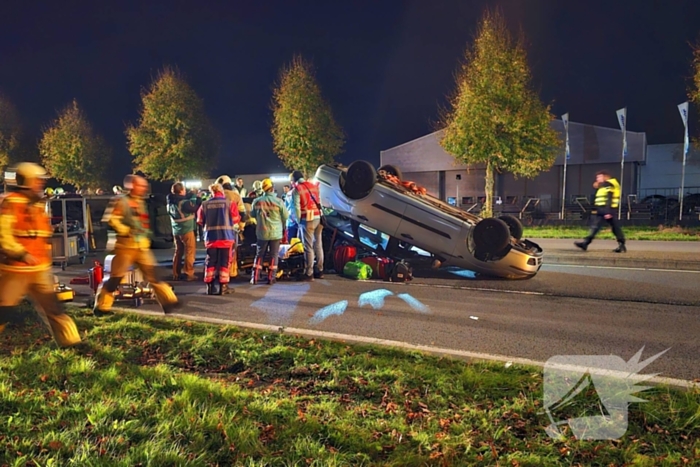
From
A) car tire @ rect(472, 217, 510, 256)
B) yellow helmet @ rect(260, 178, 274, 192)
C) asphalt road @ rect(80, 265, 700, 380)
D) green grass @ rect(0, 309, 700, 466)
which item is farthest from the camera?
yellow helmet @ rect(260, 178, 274, 192)

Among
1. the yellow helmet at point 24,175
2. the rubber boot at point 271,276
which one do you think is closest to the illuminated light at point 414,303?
→ the rubber boot at point 271,276

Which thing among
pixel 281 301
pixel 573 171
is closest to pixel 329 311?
pixel 281 301

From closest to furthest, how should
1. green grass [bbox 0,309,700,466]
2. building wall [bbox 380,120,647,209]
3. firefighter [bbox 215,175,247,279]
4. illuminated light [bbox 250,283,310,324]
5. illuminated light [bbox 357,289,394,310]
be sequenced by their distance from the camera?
green grass [bbox 0,309,700,466] < illuminated light [bbox 250,283,310,324] < illuminated light [bbox 357,289,394,310] < firefighter [bbox 215,175,247,279] < building wall [bbox 380,120,647,209]

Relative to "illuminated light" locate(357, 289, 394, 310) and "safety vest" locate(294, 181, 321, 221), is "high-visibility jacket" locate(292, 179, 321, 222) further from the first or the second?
"illuminated light" locate(357, 289, 394, 310)

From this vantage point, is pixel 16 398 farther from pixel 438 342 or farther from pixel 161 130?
pixel 161 130

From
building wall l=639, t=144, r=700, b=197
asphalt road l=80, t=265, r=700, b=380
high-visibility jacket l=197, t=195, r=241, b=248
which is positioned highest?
building wall l=639, t=144, r=700, b=197

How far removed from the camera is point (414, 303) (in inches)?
290

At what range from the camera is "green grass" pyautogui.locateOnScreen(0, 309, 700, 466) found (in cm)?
302

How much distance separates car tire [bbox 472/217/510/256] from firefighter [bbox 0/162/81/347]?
A: 21.4 feet

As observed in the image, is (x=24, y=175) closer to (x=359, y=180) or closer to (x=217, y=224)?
(x=217, y=224)

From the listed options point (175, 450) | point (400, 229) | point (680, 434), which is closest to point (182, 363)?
point (175, 450)

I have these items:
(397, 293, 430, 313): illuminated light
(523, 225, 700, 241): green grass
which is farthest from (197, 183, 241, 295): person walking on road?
(523, 225, 700, 241): green grass

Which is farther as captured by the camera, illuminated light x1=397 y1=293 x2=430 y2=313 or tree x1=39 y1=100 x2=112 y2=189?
tree x1=39 y1=100 x2=112 y2=189

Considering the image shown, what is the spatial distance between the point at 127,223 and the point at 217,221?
2380 mm
